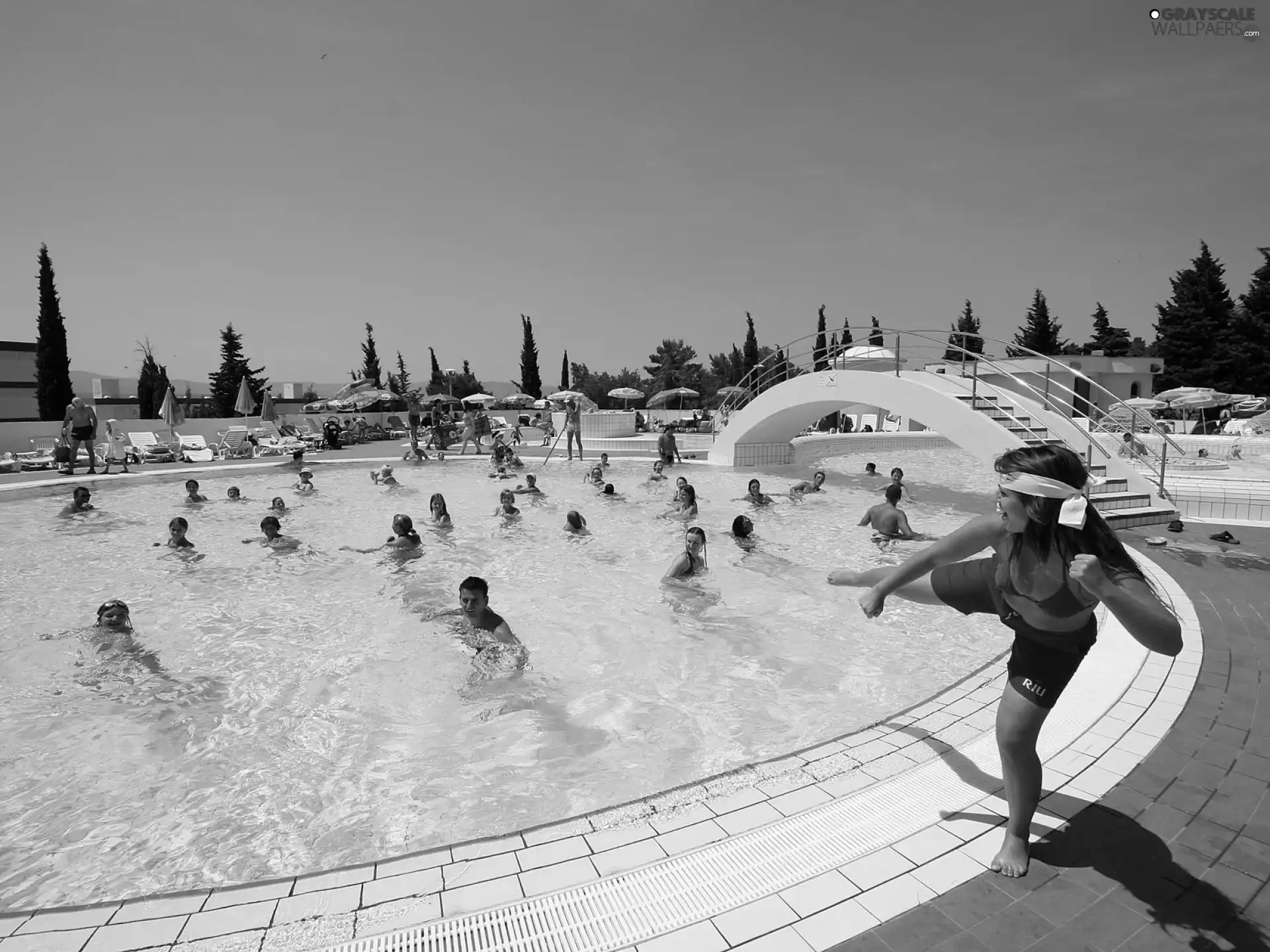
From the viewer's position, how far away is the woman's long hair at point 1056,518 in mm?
1970

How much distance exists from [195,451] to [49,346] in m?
18.4

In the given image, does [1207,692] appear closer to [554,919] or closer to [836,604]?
[836,604]

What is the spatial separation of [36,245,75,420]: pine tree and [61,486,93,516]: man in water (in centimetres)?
2508

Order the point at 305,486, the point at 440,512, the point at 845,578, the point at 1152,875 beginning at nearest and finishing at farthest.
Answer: the point at 1152,875 < the point at 845,578 < the point at 440,512 < the point at 305,486

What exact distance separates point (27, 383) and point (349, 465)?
28.5 meters

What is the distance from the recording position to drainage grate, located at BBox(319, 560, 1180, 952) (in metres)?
2.22

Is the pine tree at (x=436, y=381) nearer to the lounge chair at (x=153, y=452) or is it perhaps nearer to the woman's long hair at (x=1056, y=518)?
the lounge chair at (x=153, y=452)

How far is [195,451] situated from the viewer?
19.5 metres

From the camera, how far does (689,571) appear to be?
7.12 m

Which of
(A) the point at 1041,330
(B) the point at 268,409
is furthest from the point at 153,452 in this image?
(A) the point at 1041,330

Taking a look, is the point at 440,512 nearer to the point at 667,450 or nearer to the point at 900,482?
the point at 900,482

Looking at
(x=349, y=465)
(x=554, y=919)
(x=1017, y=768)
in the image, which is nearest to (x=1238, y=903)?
(x=1017, y=768)

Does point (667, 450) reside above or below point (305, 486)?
above

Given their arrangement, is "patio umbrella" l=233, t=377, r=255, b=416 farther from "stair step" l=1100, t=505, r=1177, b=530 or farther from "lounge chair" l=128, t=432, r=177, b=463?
"stair step" l=1100, t=505, r=1177, b=530
